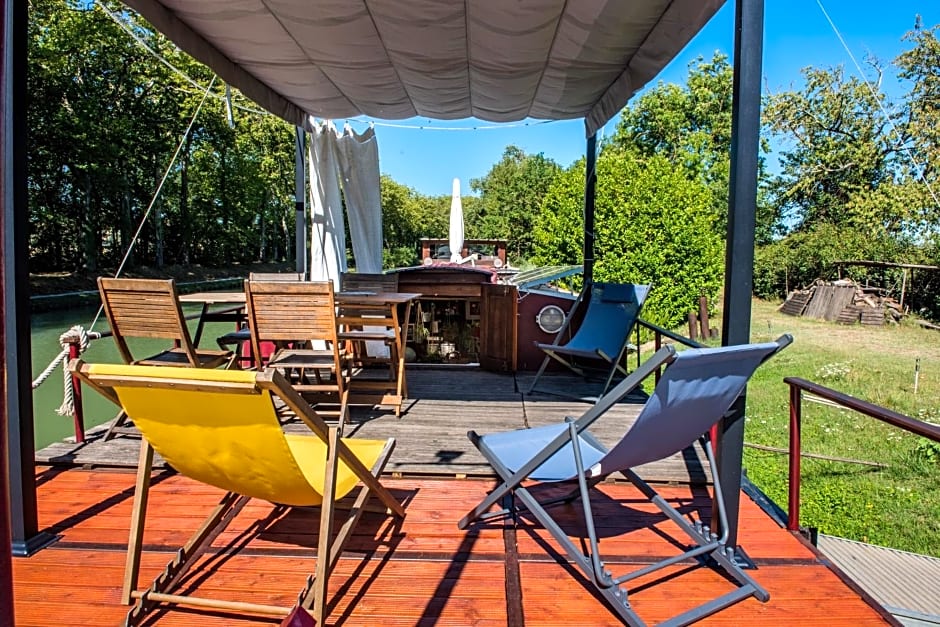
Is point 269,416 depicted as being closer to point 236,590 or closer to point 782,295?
point 236,590

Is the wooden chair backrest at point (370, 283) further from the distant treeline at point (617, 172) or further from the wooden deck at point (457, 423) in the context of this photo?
the distant treeline at point (617, 172)

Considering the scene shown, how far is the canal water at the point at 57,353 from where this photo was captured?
8.18 metres

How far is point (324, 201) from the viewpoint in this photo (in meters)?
5.72

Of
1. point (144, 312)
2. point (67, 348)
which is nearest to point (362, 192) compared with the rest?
point (144, 312)

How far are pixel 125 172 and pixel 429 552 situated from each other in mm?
24406

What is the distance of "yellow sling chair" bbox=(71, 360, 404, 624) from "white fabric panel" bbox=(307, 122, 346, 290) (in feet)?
12.5

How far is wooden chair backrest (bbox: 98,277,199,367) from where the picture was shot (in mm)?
3332

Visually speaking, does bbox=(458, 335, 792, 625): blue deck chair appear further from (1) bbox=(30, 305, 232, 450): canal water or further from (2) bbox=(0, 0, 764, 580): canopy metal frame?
(1) bbox=(30, 305, 232, 450): canal water

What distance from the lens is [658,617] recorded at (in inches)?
76.7

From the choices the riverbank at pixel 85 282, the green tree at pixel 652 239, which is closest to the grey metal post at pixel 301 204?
the riverbank at pixel 85 282

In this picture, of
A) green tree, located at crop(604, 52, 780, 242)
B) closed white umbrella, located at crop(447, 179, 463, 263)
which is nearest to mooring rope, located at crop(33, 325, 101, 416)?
closed white umbrella, located at crop(447, 179, 463, 263)

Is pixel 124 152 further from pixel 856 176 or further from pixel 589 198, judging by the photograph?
pixel 856 176

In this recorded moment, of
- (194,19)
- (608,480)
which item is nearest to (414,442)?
(608,480)

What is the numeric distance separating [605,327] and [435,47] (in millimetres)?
2489
